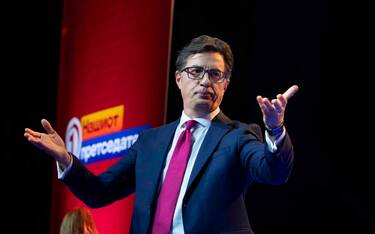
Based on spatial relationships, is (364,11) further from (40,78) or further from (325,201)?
(40,78)

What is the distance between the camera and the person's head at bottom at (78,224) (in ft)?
11.9

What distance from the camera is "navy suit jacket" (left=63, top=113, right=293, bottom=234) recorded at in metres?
2.16

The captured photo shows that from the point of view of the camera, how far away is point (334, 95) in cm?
357

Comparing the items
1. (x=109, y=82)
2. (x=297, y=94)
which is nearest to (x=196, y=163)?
(x=297, y=94)

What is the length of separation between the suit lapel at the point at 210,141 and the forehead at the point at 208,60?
207mm

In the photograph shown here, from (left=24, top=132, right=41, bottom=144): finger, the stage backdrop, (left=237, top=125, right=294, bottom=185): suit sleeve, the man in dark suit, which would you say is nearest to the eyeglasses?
the man in dark suit

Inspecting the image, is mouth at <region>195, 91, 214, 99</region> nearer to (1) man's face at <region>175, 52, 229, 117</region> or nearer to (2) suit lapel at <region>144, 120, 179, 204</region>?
(1) man's face at <region>175, 52, 229, 117</region>

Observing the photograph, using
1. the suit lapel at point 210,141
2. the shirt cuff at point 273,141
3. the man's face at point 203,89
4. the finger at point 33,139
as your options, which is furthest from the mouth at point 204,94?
the finger at point 33,139

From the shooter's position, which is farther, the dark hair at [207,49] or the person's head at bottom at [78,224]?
the person's head at bottom at [78,224]

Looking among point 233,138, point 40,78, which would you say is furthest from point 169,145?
point 40,78

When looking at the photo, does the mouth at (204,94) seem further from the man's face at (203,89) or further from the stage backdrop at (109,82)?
the stage backdrop at (109,82)

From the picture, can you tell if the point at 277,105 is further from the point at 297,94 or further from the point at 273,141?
the point at 297,94

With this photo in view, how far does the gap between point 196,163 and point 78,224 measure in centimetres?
154

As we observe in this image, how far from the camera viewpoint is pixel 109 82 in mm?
4367
